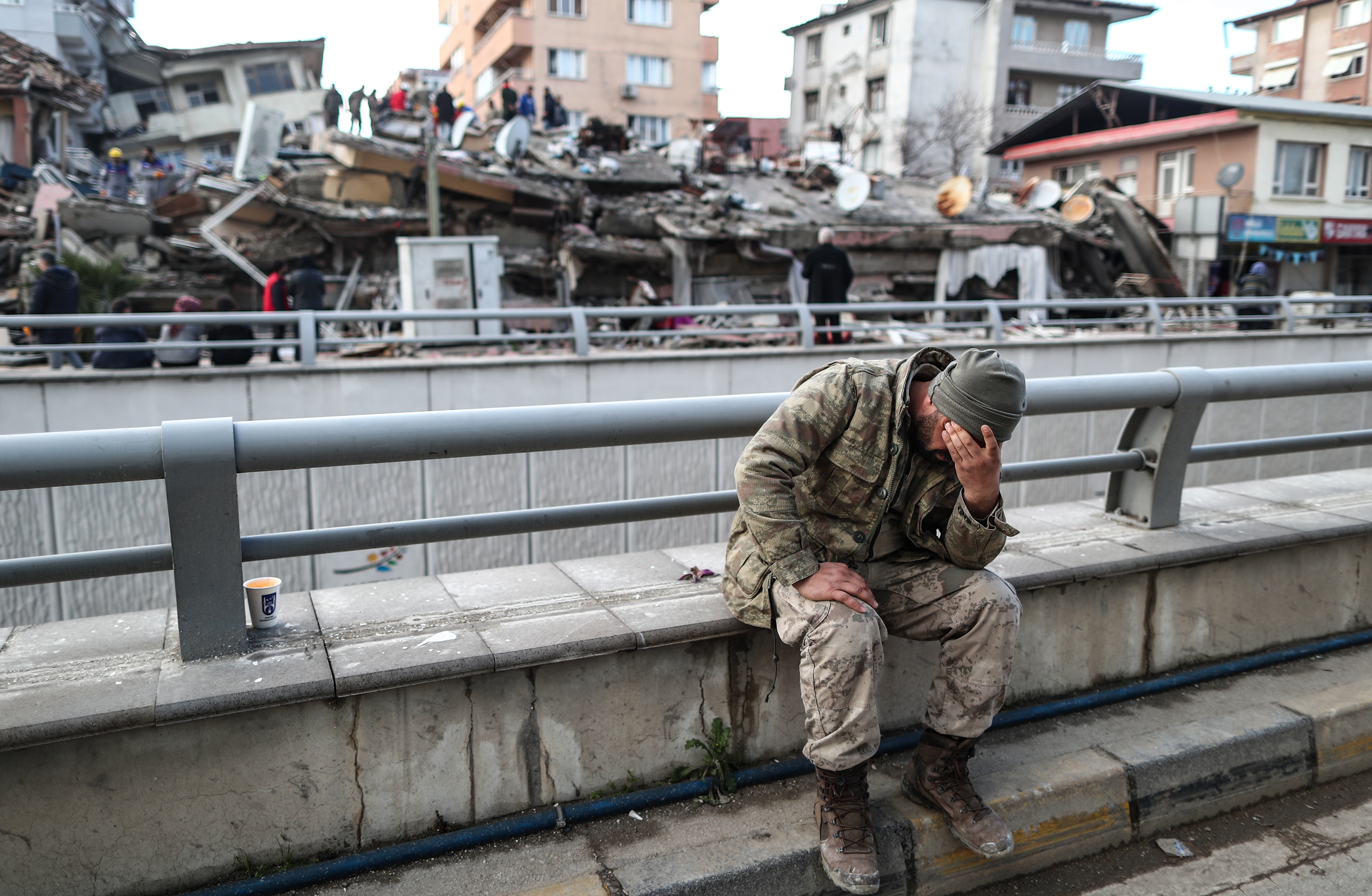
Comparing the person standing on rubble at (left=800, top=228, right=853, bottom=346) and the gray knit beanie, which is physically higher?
the person standing on rubble at (left=800, top=228, right=853, bottom=346)

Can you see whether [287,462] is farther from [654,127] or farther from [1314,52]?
[1314,52]

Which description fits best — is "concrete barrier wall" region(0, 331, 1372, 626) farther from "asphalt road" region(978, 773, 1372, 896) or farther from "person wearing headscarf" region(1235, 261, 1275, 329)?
"person wearing headscarf" region(1235, 261, 1275, 329)

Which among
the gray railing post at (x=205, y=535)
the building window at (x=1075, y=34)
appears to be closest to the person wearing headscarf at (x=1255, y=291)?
the gray railing post at (x=205, y=535)

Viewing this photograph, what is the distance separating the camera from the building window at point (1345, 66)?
4238 centimetres

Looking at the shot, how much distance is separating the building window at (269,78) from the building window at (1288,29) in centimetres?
4954

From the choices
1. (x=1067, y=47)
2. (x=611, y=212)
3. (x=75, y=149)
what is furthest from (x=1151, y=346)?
(x=1067, y=47)

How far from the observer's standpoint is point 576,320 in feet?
31.2

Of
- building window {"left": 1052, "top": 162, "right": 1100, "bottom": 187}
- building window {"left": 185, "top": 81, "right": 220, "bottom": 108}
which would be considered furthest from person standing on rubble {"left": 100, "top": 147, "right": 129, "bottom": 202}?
building window {"left": 1052, "top": 162, "right": 1100, "bottom": 187}

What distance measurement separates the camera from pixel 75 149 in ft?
114

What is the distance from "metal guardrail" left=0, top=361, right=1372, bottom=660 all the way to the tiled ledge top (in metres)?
0.20

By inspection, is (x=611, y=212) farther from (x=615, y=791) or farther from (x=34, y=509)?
(x=615, y=791)

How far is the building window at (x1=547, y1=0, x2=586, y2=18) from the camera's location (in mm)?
47125

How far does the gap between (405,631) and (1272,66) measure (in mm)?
58354

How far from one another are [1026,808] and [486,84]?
58318 millimetres
